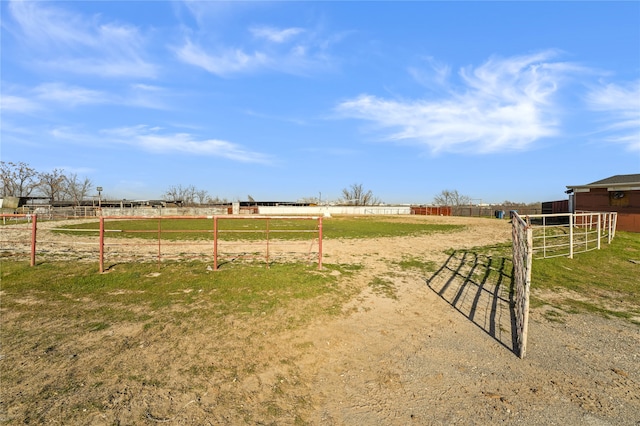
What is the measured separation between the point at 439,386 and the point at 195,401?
8.87 ft

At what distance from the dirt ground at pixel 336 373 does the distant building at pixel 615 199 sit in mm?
19758

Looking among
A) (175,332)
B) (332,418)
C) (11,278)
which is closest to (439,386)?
(332,418)

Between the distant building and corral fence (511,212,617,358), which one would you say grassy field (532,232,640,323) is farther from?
the distant building

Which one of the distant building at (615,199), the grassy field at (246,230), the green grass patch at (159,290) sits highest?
the distant building at (615,199)

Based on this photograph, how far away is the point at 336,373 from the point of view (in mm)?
3967

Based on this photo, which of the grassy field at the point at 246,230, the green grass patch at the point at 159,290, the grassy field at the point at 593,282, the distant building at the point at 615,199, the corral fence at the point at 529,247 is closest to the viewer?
the corral fence at the point at 529,247

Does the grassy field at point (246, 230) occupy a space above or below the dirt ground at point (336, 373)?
above

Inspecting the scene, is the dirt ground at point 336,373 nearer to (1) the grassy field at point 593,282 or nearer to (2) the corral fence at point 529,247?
(2) the corral fence at point 529,247

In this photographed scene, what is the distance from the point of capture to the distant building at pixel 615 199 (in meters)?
19.5

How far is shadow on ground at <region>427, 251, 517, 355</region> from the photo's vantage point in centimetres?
554

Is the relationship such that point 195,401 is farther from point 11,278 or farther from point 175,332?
point 11,278

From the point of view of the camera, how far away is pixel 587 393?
3.49 metres

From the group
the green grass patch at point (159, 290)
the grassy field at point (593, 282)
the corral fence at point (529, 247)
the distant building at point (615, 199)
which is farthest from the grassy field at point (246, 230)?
the distant building at point (615, 199)

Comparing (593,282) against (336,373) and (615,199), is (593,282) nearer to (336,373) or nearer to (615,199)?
(336,373)
